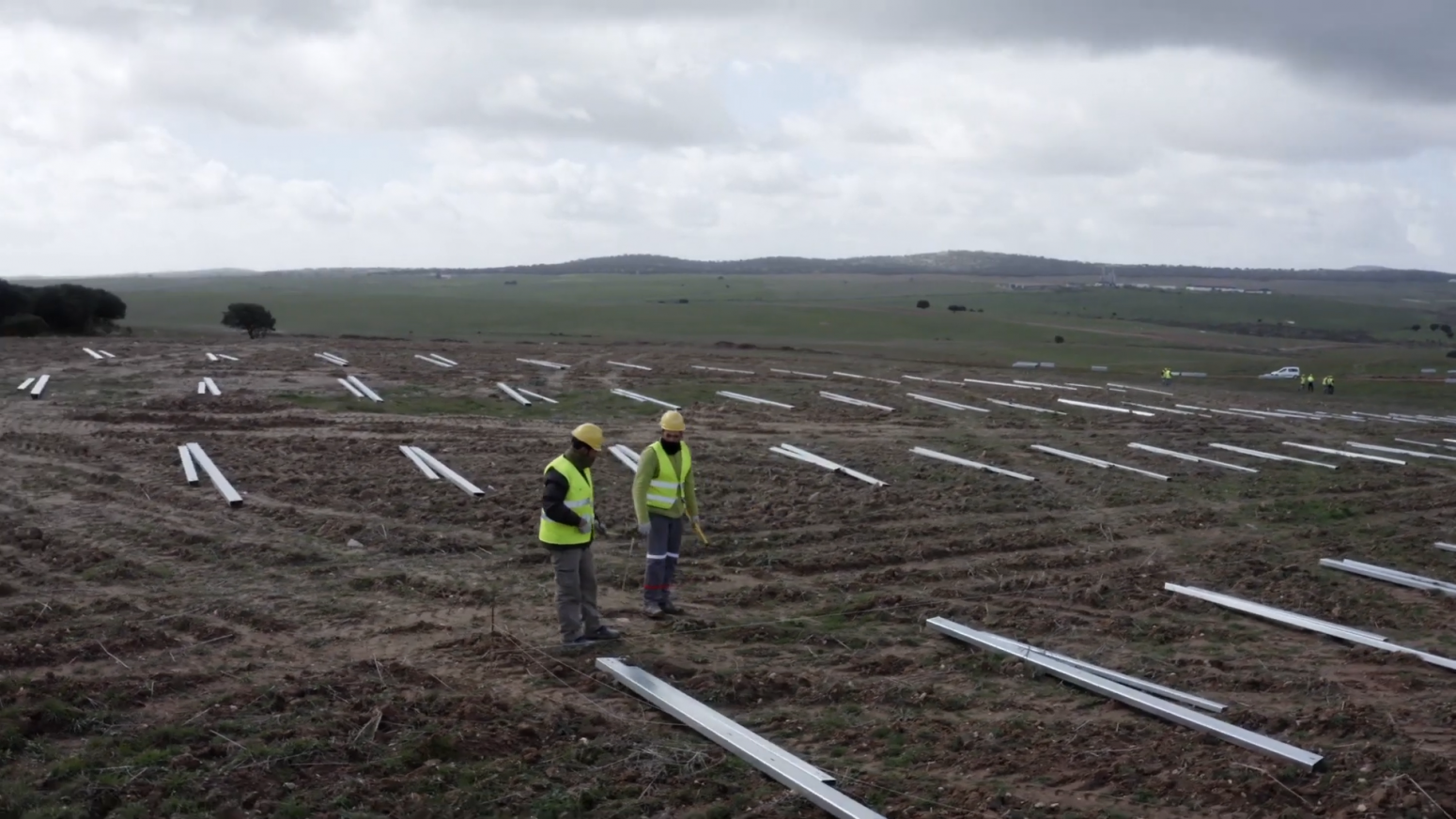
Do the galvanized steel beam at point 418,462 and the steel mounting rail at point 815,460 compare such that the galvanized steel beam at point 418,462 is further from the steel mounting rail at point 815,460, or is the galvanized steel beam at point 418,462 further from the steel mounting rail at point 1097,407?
the steel mounting rail at point 1097,407

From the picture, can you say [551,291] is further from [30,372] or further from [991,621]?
[991,621]

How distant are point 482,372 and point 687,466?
64.2 feet

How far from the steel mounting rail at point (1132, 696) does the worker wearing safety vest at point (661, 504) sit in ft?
6.99

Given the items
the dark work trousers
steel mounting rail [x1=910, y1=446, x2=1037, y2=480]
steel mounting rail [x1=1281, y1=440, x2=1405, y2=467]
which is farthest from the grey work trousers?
steel mounting rail [x1=1281, y1=440, x2=1405, y2=467]

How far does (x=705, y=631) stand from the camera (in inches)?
385

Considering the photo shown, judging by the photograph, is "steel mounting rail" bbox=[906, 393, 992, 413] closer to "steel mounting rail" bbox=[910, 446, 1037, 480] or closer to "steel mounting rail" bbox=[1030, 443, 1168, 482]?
"steel mounting rail" bbox=[1030, 443, 1168, 482]

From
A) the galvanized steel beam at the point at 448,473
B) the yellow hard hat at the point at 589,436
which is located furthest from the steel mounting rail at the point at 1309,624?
the galvanized steel beam at the point at 448,473

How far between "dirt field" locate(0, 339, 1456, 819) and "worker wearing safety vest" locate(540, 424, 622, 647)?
310mm

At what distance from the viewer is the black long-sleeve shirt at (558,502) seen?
29.5 ft

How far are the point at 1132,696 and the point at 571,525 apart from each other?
395cm

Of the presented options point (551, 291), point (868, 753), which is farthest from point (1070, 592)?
point (551, 291)

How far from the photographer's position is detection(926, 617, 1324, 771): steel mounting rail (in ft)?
23.3

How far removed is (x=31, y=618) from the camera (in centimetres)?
927

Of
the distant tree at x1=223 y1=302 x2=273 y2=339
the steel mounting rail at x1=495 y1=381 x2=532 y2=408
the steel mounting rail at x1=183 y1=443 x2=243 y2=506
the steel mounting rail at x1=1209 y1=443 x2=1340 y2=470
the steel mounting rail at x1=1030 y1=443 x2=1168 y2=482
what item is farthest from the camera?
the distant tree at x1=223 y1=302 x2=273 y2=339
